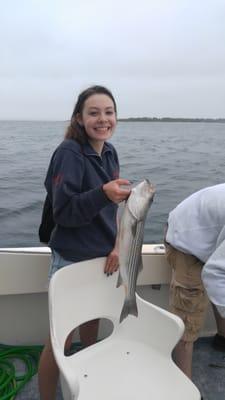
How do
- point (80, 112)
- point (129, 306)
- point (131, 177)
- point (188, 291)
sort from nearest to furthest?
point (129, 306) → point (80, 112) → point (188, 291) → point (131, 177)

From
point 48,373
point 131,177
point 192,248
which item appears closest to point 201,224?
point 192,248

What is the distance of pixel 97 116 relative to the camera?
7.09ft

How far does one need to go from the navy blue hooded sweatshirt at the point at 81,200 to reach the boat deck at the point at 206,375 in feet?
3.51

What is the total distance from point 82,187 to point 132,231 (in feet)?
1.45

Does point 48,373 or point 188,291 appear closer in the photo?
point 48,373

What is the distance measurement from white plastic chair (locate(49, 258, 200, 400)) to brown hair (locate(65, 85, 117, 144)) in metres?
0.65

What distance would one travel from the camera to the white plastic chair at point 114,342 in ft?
6.64

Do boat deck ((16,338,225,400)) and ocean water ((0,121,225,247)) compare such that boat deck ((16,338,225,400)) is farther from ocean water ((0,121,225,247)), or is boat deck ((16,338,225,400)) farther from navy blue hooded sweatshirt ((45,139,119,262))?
ocean water ((0,121,225,247))

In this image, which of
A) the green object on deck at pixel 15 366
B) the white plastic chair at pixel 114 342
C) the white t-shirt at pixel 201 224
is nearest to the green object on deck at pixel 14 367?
the green object on deck at pixel 15 366

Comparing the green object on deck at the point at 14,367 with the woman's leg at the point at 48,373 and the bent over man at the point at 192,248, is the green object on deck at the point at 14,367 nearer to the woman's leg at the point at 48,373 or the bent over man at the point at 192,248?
the woman's leg at the point at 48,373

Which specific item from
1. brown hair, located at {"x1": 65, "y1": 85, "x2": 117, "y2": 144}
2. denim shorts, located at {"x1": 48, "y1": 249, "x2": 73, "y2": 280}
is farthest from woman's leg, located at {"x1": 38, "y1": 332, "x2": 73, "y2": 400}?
brown hair, located at {"x1": 65, "y1": 85, "x2": 117, "y2": 144}

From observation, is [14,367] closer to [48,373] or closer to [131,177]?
[48,373]

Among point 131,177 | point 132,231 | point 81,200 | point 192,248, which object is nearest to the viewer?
point 132,231

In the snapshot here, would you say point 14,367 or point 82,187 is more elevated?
point 82,187
